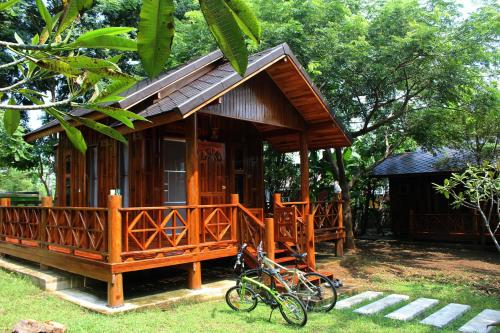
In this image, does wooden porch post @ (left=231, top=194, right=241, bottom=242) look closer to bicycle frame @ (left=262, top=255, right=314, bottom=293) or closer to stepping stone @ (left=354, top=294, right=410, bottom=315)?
bicycle frame @ (left=262, top=255, right=314, bottom=293)

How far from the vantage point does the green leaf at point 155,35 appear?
47.9 inches

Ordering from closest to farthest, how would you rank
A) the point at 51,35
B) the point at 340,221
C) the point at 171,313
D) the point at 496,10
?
the point at 51,35 < the point at 171,313 < the point at 496,10 < the point at 340,221

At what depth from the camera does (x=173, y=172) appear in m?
9.73

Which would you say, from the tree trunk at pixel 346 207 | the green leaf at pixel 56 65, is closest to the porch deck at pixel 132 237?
the tree trunk at pixel 346 207

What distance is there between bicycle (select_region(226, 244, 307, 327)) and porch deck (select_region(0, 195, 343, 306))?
1.11 meters

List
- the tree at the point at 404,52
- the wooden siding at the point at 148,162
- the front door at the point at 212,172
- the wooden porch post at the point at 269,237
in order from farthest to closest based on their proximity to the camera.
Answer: the tree at the point at 404,52 < the front door at the point at 212,172 < the wooden siding at the point at 148,162 < the wooden porch post at the point at 269,237

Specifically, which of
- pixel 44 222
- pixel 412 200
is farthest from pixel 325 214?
pixel 412 200

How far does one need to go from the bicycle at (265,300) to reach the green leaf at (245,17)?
17.0 feet

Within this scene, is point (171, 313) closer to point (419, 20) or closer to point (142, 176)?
point (142, 176)

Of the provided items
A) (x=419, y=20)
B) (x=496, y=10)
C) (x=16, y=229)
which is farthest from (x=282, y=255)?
(x=496, y=10)

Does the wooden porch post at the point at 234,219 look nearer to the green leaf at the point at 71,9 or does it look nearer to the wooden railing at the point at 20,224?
the wooden railing at the point at 20,224

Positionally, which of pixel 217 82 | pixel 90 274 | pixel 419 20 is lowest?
pixel 90 274

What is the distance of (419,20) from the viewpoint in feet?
38.7

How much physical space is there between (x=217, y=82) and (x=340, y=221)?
20.5ft
